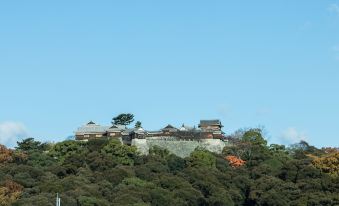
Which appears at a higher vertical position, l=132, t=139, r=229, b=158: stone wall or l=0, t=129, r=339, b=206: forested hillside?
l=132, t=139, r=229, b=158: stone wall

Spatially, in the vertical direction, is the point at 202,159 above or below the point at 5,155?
below

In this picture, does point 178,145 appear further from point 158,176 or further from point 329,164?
point 329,164

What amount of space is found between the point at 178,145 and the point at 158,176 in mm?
13674

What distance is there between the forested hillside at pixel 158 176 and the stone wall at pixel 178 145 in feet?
5.48

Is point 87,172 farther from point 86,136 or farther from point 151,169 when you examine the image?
point 86,136

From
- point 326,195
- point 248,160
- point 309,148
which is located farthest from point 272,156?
point 326,195

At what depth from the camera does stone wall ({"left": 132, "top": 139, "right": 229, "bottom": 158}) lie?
240 ft

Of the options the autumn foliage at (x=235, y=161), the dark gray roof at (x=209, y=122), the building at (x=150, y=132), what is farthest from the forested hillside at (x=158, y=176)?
the dark gray roof at (x=209, y=122)

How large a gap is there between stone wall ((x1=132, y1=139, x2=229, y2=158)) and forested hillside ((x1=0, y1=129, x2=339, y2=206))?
1.67 m

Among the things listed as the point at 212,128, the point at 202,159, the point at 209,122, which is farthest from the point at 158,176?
the point at 209,122

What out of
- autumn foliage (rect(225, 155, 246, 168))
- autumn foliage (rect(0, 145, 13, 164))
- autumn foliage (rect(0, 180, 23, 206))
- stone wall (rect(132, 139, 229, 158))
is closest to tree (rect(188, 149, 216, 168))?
autumn foliage (rect(225, 155, 246, 168))

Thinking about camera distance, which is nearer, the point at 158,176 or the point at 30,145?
the point at 158,176

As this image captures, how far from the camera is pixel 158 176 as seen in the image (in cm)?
6088

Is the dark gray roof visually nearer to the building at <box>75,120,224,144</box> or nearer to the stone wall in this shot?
the building at <box>75,120,224,144</box>
